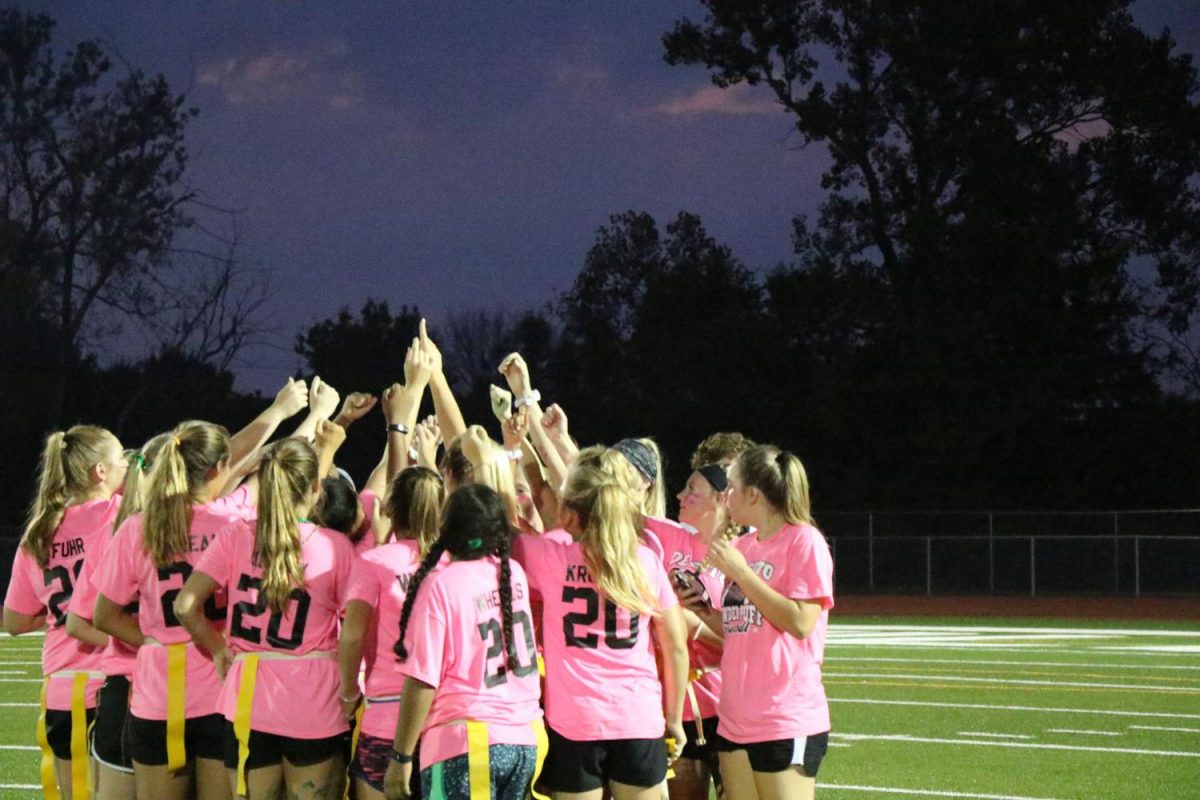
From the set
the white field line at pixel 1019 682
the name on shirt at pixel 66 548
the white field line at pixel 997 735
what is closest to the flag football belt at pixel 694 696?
the name on shirt at pixel 66 548

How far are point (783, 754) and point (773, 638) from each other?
414 mm

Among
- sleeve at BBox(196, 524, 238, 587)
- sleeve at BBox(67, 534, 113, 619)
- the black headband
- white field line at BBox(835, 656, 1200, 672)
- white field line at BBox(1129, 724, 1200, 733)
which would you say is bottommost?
white field line at BBox(835, 656, 1200, 672)

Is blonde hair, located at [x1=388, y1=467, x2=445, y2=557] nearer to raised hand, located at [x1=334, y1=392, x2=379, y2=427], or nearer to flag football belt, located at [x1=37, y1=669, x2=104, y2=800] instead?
raised hand, located at [x1=334, y1=392, x2=379, y2=427]

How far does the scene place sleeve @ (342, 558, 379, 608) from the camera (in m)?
5.22

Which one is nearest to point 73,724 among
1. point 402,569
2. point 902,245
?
point 402,569

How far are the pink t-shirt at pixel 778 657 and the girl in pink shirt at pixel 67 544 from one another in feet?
8.71

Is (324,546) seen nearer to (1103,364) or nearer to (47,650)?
(47,650)

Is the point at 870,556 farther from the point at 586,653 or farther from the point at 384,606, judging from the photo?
Answer: the point at 384,606

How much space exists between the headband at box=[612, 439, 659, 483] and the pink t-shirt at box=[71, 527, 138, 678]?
2.04 meters

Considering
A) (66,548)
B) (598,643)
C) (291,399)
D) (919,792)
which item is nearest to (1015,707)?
(919,792)

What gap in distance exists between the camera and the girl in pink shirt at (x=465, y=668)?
15.8 ft

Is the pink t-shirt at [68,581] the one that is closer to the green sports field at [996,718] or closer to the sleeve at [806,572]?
the sleeve at [806,572]

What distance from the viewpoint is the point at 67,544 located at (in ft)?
20.7

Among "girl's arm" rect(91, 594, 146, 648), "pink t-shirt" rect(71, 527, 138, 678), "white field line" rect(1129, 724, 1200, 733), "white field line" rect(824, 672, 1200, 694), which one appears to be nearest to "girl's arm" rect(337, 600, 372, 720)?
"girl's arm" rect(91, 594, 146, 648)
